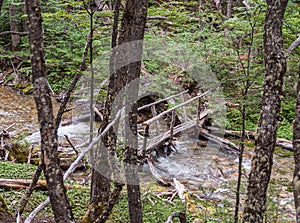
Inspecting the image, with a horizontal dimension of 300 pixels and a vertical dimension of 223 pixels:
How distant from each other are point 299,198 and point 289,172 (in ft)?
17.4

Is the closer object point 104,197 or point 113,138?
point 113,138

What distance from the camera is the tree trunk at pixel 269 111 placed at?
8.70ft

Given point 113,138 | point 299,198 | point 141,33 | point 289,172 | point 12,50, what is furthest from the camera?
point 12,50

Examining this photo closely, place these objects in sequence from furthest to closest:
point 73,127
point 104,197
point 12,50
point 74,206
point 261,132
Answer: point 12,50
point 73,127
point 74,206
point 104,197
point 261,132

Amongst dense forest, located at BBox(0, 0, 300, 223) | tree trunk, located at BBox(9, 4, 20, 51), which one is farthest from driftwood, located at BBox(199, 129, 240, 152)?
tree trunk, located at BBox(9, 4, 20, 51)

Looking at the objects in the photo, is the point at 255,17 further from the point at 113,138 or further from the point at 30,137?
the point at 30,137

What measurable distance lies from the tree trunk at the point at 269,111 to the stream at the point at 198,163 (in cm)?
270

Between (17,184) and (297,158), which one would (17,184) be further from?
(297,158)

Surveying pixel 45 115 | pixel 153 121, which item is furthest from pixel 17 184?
pixel 45 115

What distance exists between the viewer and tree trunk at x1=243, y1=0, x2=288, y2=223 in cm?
265

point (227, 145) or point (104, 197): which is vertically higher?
point (104, 197)

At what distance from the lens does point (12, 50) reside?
14.4 m

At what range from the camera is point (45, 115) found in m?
1.81

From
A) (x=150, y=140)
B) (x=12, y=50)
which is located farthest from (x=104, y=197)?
(x=12, y=50)
